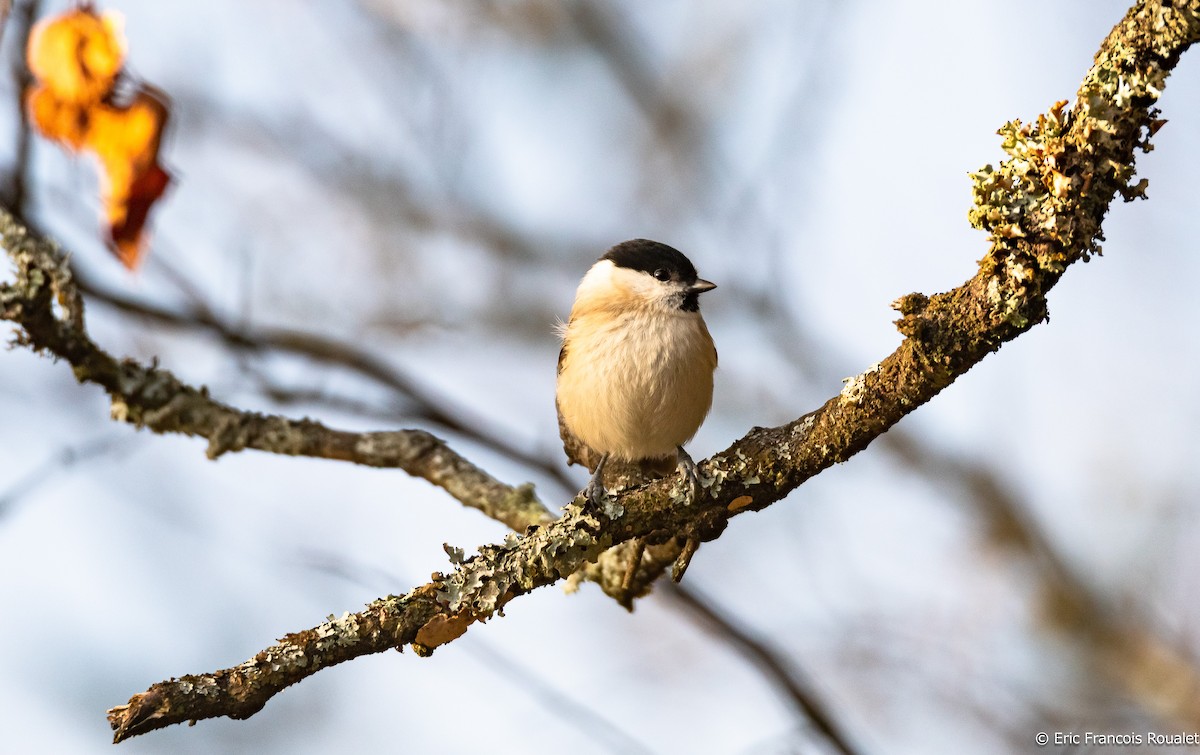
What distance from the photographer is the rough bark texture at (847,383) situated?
1.99m

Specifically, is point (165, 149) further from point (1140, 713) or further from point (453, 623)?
point (1140, 713)

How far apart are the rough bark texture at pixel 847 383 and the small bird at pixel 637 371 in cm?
70

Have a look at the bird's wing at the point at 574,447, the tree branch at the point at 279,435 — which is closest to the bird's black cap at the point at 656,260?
the bird's wing at the point at 574,447

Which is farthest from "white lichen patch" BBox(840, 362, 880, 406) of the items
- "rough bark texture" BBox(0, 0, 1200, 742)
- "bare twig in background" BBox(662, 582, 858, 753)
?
"bare twig in background" BBox(662, 582, 858, 753)

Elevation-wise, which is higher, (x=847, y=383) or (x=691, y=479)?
(x=847, y=383)

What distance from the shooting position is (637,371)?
3910mm

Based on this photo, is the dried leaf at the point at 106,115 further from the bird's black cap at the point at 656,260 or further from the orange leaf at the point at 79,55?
the bird's black cap at the point at 656,260

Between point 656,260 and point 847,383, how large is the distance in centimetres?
205

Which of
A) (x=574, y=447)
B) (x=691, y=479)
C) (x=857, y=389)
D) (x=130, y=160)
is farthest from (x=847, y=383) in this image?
(x=130, y=160)

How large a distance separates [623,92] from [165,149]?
18.2ft

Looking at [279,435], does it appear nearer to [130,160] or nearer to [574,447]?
[130,160]

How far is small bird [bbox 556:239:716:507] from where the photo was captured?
388 cm

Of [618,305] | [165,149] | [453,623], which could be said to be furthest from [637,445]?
[165,149]

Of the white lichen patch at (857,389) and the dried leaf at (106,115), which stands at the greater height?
the dried leaf at (106,115)
